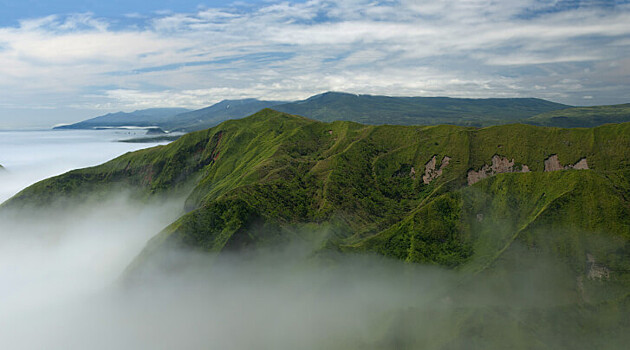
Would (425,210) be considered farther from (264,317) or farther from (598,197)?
(264,317)

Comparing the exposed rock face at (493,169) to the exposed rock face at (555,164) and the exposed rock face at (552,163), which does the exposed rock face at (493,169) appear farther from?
the exposed rock face at (555,164)

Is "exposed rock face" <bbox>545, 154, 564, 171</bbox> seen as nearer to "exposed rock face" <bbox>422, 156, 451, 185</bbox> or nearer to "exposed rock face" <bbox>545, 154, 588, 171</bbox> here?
"exposed rock face" <bbox>545, 154, 588, 171</bbox>

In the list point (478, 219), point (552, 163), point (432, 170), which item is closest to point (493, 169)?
point (552, 163)

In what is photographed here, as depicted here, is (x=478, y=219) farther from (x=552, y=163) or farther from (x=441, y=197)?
(x=552, y=163)

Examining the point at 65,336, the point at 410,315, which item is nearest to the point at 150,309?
the point at 65,336

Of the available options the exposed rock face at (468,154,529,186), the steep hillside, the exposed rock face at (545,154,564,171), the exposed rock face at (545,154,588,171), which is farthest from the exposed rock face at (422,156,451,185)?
the exposed rock face at (545,154,588,171)
